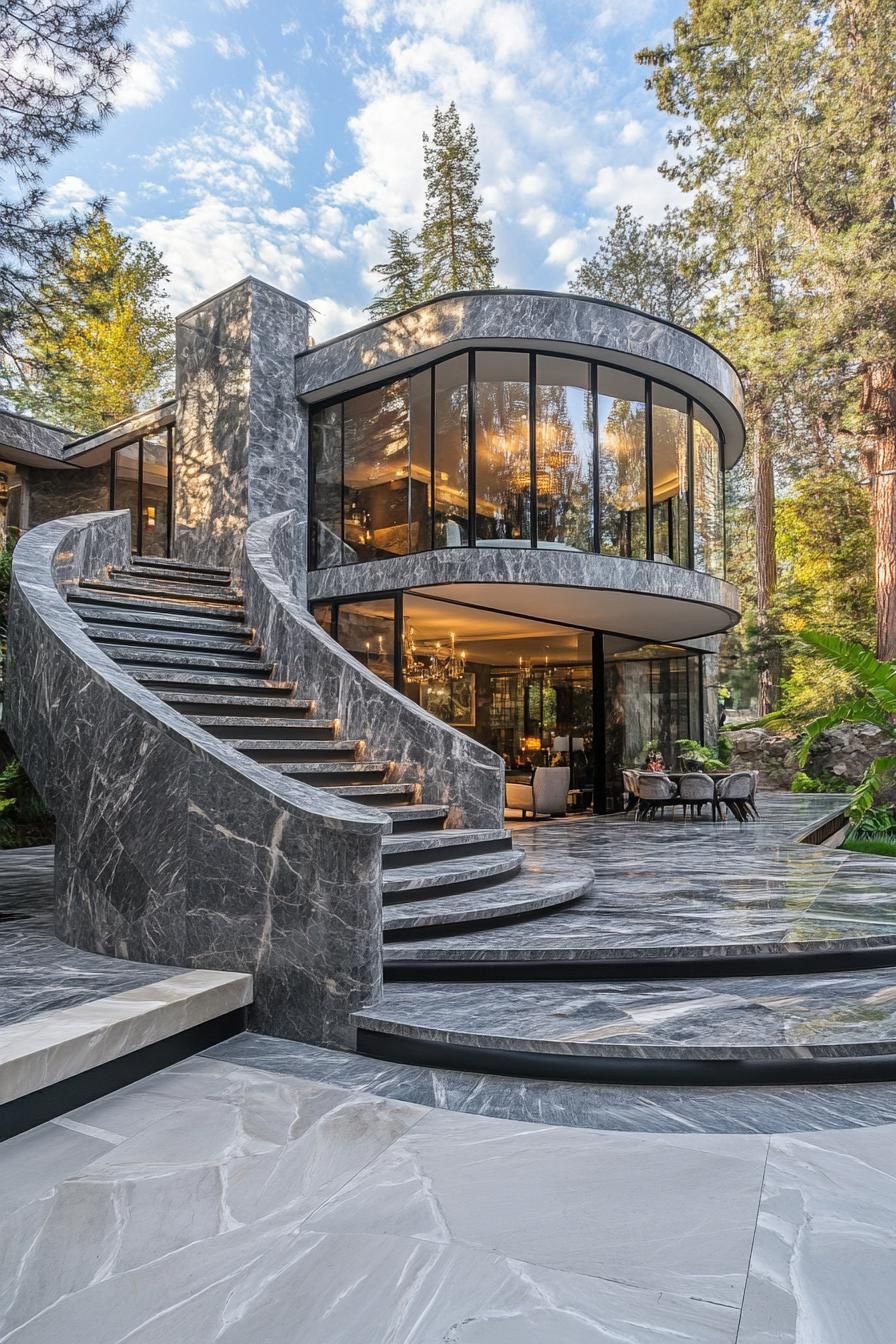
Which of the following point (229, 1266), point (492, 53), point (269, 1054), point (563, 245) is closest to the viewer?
point (229, 1266)

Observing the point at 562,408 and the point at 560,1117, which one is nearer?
the point at 560,1117

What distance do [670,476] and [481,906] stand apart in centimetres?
927

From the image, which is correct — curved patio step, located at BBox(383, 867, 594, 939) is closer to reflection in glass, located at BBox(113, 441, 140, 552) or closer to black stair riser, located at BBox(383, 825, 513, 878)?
black stair riser, located at BBox(383, 825, 513, 878)

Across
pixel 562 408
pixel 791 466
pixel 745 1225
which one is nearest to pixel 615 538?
pixel 562 408

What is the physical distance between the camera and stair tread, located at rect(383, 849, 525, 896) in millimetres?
5543

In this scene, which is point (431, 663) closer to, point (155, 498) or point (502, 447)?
point (502, 447)

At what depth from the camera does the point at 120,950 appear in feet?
16.0

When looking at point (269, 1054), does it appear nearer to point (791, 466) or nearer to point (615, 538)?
point (615, 538)

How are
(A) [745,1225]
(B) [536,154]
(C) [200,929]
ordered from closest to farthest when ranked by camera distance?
(A) [745,1225] < (C) [200,929] < (B) [536,154]

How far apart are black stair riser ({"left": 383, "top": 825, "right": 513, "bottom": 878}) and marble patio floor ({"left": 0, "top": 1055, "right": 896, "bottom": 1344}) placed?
8.58 feet

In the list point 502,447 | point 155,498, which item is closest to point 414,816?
point 502,447

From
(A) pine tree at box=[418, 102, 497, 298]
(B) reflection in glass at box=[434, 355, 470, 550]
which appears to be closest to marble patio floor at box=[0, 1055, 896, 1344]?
(B) reflection in glass at box=[434, 355, 470, 550]

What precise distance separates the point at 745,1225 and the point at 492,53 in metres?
37.7

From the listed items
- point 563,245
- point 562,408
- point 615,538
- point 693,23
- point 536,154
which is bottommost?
point 615,538
